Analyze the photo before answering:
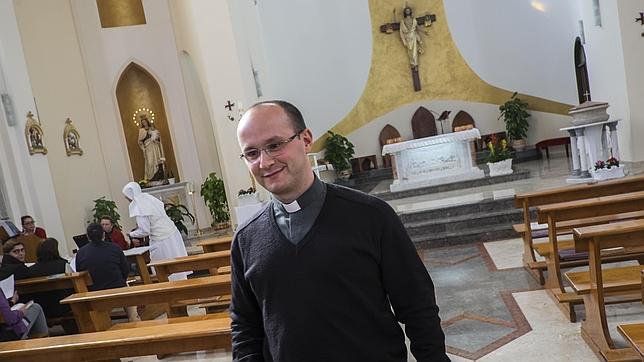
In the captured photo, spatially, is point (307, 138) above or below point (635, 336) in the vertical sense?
above

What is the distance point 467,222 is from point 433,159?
351cm

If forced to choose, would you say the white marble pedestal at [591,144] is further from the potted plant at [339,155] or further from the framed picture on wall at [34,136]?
the framed picture on wall at [34,136]

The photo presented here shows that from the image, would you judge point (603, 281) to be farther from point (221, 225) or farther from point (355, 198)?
point (221, 225)

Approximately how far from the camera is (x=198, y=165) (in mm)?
13102

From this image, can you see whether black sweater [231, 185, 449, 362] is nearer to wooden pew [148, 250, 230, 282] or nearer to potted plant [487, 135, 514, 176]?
wooden pew [148, 250, 230, 282]

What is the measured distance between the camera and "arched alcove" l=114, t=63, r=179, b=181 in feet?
43.2

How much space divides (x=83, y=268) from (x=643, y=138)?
8167mm

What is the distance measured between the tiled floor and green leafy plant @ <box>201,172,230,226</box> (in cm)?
615

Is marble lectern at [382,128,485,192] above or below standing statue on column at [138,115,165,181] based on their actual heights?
below

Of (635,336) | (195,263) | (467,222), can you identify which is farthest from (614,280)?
(467,222)

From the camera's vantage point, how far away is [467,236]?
693 cm

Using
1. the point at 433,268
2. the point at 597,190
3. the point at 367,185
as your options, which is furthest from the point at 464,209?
the point at 367,185

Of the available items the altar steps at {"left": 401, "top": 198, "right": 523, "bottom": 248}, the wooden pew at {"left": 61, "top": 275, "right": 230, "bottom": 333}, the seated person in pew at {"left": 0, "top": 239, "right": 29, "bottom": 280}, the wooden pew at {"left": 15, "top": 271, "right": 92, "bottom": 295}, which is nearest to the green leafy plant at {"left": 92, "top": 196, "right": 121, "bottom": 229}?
the seated person in pew at {"left": 0, "top": 239, "right": 29, "bottom": 280}

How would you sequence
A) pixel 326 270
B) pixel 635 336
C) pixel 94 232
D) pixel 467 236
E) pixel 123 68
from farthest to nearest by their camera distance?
pixel 123 68 → pixel 467 236 → pixel 94 232 → pixel 635 336 → pixel 326 270
